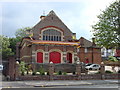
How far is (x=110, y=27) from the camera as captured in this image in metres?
27.8

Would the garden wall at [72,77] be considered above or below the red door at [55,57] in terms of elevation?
below

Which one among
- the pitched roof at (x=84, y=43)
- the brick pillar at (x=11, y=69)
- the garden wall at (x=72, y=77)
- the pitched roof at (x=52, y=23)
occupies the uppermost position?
the pitched roof at (x=52, y=23)

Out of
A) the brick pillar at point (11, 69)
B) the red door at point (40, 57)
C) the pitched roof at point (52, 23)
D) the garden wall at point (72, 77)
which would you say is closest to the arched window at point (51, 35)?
the pitched roof at point (52, 23)

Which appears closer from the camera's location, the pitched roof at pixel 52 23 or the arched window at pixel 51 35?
the arched window at pixel 51 35

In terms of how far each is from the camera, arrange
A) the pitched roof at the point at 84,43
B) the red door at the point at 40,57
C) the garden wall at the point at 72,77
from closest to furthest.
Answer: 1. the garden wall at the point at 72,77
2. the red door at the point at 40,57
3. the pitched roof at the point at 84,43

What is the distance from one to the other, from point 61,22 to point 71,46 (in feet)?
18.7

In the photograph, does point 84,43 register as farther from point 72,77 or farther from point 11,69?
point 11,69

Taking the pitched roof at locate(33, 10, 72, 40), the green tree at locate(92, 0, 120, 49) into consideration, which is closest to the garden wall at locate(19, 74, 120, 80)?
the green tree at locate(92, 0, 120, 49)

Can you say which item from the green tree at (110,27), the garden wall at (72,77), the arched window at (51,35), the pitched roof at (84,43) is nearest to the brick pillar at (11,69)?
the garden wall at (72,77)

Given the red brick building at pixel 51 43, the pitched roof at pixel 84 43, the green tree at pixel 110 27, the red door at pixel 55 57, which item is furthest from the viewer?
the pitched roof at pixel 84 43

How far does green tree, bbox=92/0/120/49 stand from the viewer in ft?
90.9

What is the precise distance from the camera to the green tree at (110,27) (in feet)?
90.9

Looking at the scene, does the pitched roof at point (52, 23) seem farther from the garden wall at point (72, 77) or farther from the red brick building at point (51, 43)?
the garden wall at point (72, 77)

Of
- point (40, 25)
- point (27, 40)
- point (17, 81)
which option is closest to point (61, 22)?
point (40, 25)
